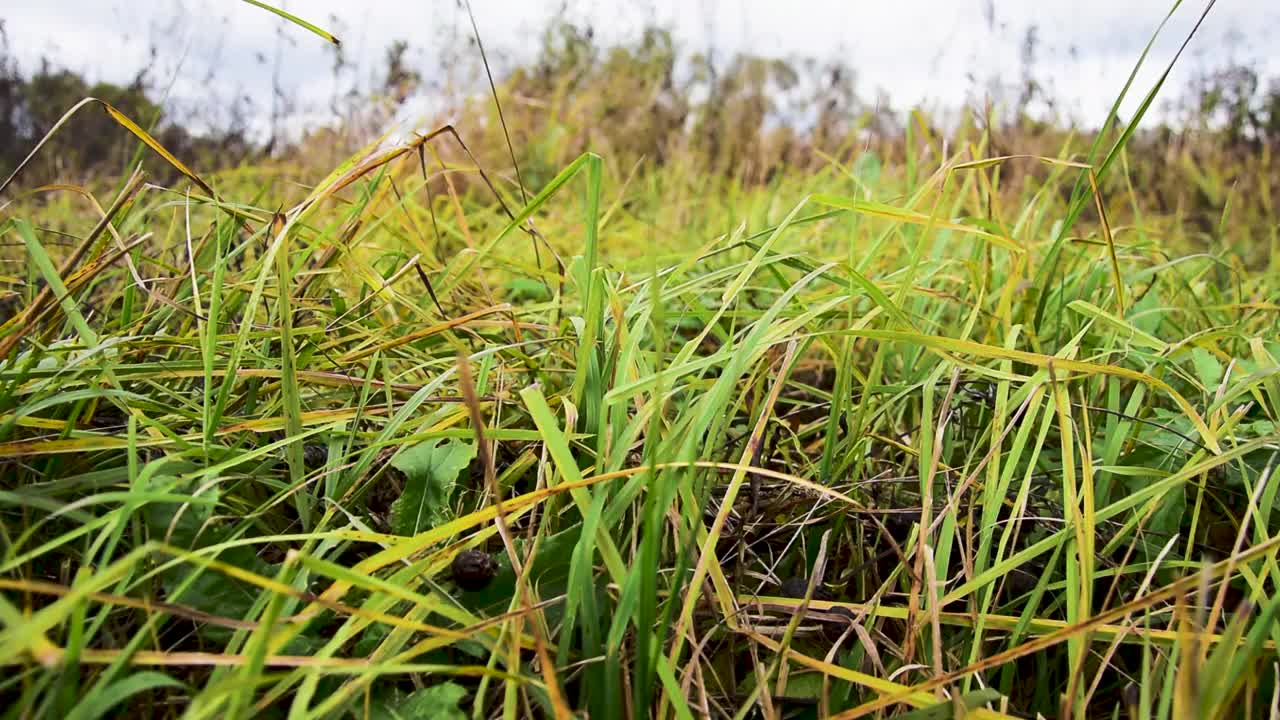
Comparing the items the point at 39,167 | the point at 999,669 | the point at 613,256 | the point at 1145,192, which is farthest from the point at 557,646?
the point at 39,167

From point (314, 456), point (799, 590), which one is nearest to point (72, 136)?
point (314, 456)

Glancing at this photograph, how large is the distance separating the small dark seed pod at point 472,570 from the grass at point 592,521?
0.01 metres

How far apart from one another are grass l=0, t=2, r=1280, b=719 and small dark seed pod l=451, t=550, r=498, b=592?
0.01m

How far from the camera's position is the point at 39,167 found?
11.7 ft

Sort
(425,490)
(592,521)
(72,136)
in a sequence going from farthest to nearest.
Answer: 1. (72,136)
2. (425,490)
3. (592,521)

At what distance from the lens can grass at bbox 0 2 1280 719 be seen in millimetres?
559

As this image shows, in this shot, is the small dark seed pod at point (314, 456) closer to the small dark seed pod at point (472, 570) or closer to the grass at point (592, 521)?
the grass at point (592, 521)

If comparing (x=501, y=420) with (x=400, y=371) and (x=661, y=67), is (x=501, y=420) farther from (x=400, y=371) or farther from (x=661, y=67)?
(x=661, y=67)

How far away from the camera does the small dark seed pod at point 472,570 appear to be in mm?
669

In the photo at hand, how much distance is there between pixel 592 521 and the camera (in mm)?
612

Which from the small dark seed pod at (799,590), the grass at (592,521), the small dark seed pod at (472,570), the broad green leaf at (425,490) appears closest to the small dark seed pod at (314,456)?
the grass at (592,521)

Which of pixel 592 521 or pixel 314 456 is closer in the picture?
pixel 592 521

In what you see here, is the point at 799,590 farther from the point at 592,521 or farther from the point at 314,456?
the point at 314,456

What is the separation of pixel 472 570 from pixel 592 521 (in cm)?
14
